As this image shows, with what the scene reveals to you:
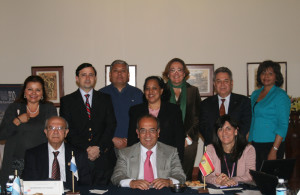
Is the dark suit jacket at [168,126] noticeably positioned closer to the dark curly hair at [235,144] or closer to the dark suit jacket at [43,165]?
the dark curly hair at [235,144]

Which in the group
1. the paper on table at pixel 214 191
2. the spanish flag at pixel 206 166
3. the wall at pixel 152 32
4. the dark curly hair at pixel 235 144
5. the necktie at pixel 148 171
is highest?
the wall at pixel 152 32

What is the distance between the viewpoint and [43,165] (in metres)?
3.39

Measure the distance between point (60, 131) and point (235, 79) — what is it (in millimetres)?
3990

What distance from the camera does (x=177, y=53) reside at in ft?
21.2

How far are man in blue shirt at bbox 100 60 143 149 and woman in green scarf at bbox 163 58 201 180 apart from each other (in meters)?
0.56

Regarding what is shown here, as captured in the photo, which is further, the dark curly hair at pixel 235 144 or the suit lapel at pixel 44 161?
the dark curly hair at pixel 235 144

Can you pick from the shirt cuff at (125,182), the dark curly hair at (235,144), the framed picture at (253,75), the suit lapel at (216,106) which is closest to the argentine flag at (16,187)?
the shirt cuff at (125,182)

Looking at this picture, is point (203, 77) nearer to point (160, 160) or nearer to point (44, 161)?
point (160, 160)

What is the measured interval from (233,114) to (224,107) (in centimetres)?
14

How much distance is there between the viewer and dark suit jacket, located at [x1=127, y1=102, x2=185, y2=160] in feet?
13.4

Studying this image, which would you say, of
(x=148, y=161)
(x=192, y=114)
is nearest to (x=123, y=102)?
(x=192, y=114)

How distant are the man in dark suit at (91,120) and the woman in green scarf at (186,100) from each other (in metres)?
0.87

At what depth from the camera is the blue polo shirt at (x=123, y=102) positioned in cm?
465

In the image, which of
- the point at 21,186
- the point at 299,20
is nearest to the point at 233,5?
the point at 299,20
